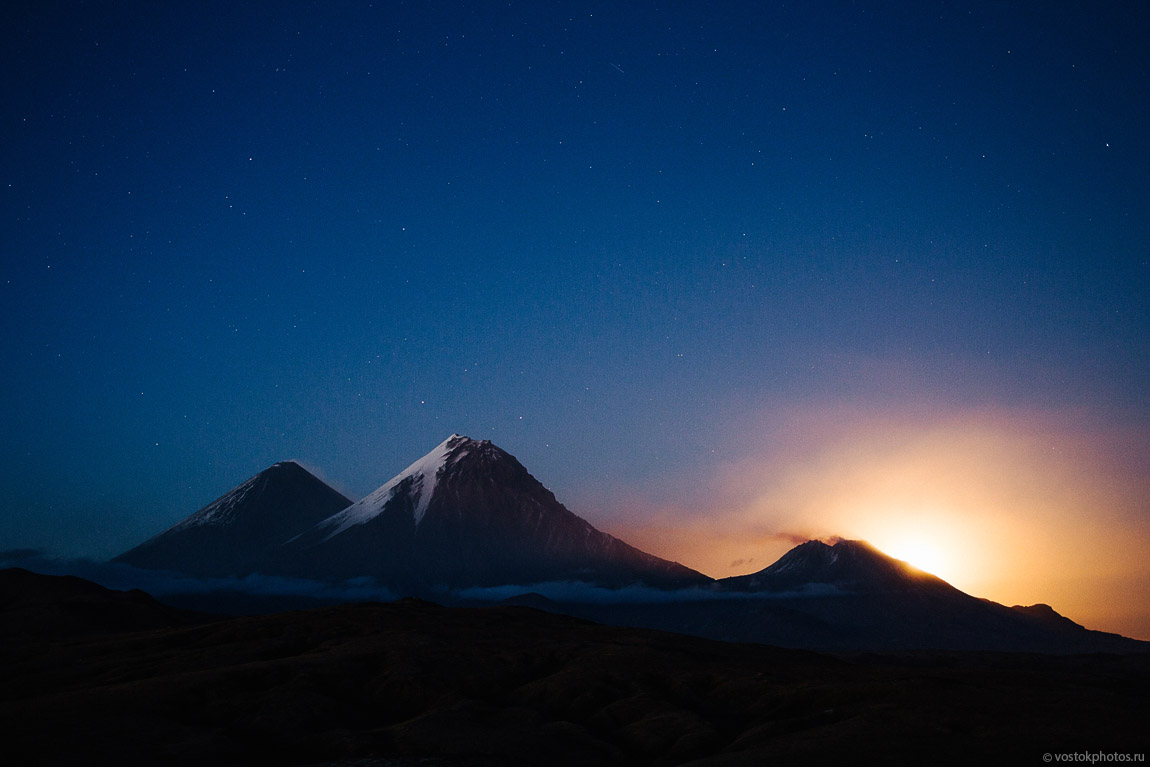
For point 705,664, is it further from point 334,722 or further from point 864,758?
point 864,758

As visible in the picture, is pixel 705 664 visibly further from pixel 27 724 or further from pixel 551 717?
pixel 27 724

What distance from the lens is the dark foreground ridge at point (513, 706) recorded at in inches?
2810

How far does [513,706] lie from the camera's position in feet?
357

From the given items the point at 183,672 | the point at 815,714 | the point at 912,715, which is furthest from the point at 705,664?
the point at 183,672

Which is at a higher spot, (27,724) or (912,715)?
(912,715)

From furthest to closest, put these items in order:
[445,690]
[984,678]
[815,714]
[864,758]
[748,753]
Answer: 1. [445,690]
2. [984,678]
3. [815,714]
4. [748,753]
5. [864,758]

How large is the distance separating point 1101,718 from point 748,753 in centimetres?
3363

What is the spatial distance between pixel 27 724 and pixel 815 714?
88.7 meters

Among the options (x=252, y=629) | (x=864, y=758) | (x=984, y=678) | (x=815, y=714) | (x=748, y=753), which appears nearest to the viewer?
(x=864, y=758)

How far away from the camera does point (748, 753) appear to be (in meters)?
68.8

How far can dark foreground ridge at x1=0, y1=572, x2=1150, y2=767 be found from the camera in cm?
7138

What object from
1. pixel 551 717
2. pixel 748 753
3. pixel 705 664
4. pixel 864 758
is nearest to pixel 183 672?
pixel 551 717

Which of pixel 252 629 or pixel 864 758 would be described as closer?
pixel 864 758

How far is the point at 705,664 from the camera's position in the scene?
130 meters
